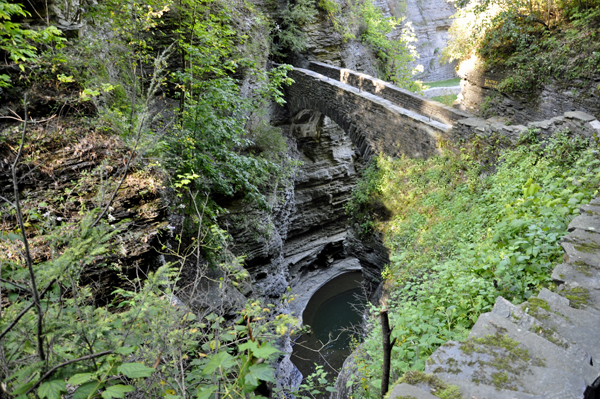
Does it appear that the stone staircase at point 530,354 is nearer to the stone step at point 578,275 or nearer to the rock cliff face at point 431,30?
the stone step at point 578,275

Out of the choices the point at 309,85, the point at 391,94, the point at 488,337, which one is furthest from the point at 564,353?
the point at 309,85

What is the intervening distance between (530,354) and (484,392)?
41 cm

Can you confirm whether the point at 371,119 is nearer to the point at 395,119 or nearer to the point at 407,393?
the point at 395,119

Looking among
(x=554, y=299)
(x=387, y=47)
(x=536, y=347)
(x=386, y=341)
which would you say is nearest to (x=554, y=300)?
(x=554, y=299)

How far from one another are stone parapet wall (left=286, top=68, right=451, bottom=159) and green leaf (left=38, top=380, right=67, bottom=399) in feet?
27.0

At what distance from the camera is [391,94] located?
10070mm

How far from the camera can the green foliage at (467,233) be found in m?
2.96

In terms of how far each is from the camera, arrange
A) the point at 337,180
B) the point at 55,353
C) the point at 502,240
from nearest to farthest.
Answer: the point at 55,353 < the point at 502,240 < the point at 337,180

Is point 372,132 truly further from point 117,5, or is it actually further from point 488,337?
point 488,337

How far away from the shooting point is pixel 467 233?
5.29 meters

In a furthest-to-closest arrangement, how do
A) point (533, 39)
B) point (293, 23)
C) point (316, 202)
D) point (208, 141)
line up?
point (316, 202) → point (293, 23) → point (533, 39) → point (208, 141)

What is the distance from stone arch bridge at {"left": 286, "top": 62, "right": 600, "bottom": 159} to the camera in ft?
21.4

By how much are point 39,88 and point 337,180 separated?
1288cm

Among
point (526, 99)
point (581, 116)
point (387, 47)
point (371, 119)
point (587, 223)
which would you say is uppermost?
point (387, 47)
